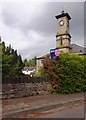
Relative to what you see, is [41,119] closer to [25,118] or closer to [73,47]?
[25,118]

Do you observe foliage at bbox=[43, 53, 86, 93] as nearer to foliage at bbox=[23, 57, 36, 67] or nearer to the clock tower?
the clock tower

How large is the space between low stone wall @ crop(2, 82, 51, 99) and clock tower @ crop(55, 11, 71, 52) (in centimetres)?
3218

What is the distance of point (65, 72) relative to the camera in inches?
881

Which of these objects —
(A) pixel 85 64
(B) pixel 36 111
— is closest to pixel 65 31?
(A) pixel 85 64

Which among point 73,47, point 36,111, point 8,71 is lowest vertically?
point 36,111

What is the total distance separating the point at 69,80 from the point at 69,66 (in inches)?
52.7

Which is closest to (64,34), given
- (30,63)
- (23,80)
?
(23,80)

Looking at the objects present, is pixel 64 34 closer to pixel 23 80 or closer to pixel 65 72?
pixel 65 72

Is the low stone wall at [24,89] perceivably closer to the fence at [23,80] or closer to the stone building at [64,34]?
the fence at [23,80]

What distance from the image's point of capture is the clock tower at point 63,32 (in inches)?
2093

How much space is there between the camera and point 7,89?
16.5 m

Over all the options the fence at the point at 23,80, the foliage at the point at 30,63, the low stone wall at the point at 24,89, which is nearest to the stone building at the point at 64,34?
the fence at the point at 23,80

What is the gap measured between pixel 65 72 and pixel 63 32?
32.8 m

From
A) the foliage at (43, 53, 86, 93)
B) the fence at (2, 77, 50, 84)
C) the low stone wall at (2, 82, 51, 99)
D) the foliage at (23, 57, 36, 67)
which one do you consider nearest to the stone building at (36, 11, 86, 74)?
the foliage at (43, 53, 86, 93)
